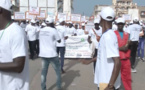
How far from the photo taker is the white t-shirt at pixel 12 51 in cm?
242

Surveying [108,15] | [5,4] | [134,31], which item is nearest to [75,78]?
[134,31]

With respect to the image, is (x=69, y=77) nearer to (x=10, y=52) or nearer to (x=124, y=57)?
(x=124, y=57)

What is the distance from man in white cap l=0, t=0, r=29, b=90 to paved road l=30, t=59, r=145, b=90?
4.08m

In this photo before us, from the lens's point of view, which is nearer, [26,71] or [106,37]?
[26,71]

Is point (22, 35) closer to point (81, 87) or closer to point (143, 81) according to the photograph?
point (81, 87)

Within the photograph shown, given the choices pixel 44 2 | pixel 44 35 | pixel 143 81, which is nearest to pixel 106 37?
pixel 44 35

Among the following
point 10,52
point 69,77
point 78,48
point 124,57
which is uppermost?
point 10,52

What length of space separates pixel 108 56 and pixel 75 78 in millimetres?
4770

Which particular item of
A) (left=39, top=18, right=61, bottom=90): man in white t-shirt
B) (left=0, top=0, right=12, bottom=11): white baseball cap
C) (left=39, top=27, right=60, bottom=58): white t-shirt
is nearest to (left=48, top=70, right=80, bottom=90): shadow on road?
(left=39, top=18, right=61, bottom=90): man in white t-shirt

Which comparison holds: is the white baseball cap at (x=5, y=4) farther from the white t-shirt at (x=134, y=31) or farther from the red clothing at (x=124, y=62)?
the white t-shirt at (x=134, y=31)

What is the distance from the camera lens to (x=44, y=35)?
20.0 ft

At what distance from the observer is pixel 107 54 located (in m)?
3.05

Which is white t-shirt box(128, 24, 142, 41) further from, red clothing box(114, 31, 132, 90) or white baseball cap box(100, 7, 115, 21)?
white baseball cap box(100, 7, 115, 21)

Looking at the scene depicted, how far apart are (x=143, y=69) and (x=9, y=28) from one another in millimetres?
7679
